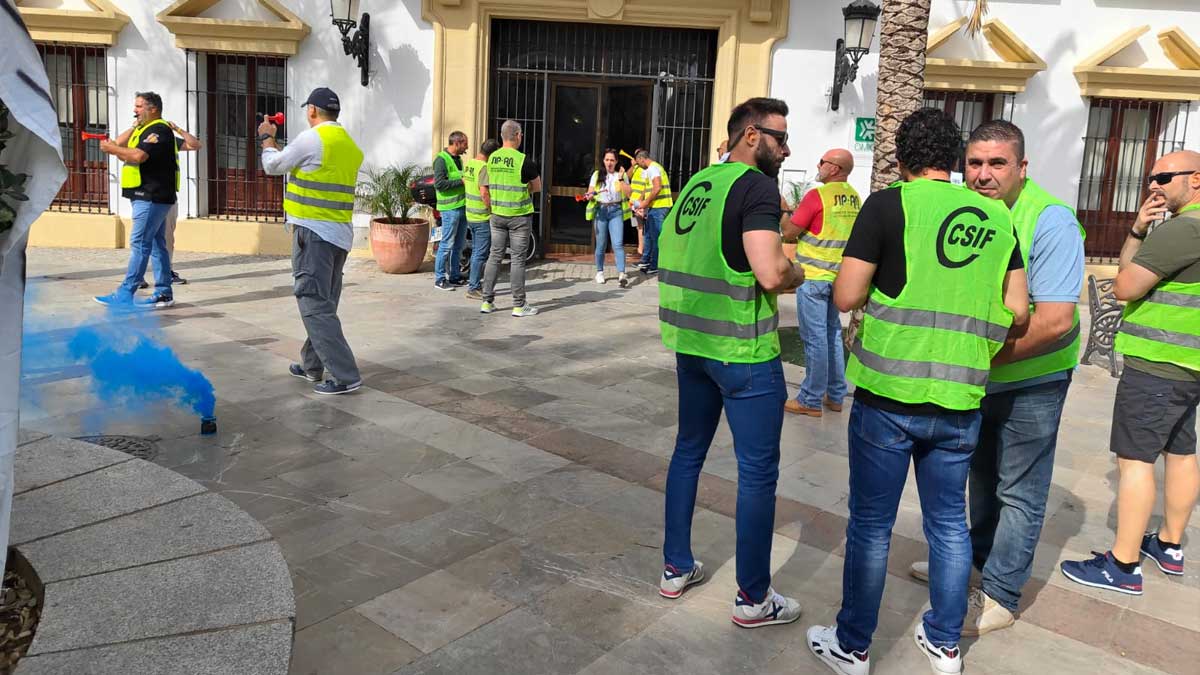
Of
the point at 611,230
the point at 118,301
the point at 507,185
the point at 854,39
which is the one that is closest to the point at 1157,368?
the point at 507,185

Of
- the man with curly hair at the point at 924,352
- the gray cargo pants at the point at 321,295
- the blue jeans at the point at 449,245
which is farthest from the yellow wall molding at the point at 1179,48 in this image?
the man with curly hair at the point at 924,352

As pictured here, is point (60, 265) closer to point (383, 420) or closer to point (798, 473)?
point (383, 420)

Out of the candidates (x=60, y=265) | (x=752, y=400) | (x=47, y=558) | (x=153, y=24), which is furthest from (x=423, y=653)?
(x=153, y=24)

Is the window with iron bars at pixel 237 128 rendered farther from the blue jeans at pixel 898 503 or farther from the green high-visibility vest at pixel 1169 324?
the blue jeans at pixel 898 503

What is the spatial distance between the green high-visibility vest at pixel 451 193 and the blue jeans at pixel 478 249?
722 mm

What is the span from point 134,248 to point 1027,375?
8.14 meters

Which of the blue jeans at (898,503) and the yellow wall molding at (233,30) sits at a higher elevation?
the yellow wall molding at (233,30)

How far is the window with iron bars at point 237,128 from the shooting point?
1276 cm

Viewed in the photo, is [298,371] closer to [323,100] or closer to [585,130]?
[323,100]

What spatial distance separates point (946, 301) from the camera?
2.95 meters

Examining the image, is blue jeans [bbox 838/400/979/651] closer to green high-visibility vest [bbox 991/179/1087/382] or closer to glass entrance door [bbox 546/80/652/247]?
green high-visibility vest [bbox 991/179/1087/382]

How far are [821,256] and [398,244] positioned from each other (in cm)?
680

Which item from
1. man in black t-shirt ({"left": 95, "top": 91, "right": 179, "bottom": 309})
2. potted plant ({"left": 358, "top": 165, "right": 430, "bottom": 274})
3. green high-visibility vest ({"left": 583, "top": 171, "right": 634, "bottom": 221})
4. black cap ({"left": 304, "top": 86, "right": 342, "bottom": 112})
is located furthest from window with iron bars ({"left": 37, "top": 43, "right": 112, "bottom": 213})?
black cap ({"left": 304, "top": 86, "right": 342, "bottom": 112})

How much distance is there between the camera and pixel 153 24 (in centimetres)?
1247
